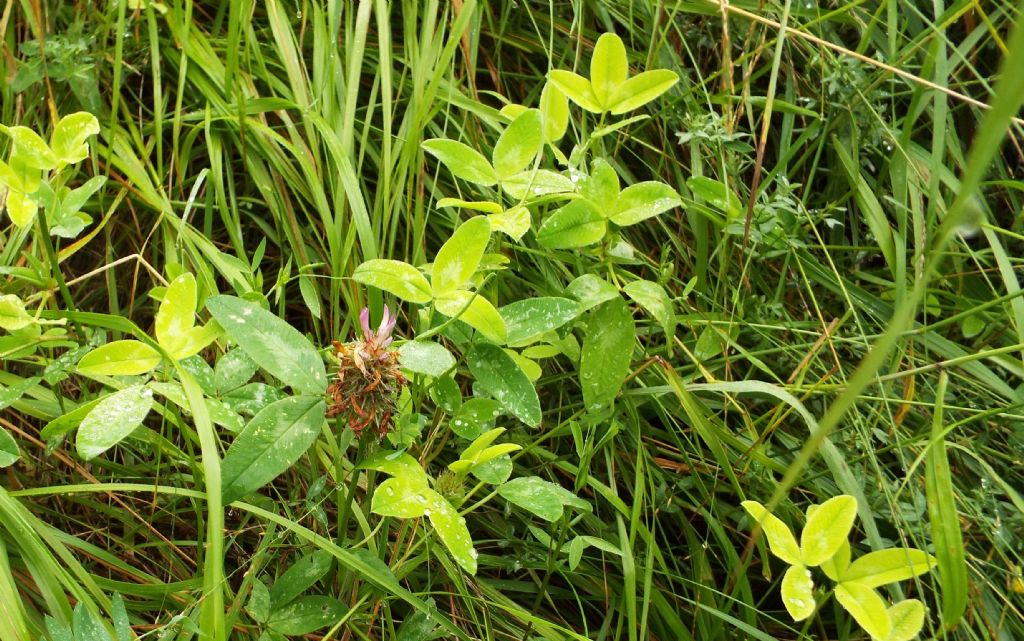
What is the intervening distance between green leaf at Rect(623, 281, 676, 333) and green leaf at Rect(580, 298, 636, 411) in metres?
0.02

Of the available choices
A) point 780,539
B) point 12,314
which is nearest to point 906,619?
point 780,539

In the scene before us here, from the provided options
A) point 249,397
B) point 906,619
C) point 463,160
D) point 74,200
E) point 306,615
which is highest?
point 463,160

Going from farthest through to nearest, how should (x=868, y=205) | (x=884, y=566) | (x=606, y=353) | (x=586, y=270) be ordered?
(x=868, y=205), (x=586, y=270), (x=606, y=353), (x=884, y=566)

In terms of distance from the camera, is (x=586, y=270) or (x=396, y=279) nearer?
(x=396, y=279)

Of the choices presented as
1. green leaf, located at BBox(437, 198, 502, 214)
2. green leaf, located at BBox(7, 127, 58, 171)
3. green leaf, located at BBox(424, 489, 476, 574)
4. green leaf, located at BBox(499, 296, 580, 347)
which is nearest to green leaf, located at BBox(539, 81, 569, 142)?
green leaf, located at BBox(437, 198, 502, 214)

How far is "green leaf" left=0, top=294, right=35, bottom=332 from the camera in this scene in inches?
36.7

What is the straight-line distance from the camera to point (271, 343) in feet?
2.71

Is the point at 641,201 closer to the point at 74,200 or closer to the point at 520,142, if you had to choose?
the point at 520,142

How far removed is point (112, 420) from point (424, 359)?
29 cm

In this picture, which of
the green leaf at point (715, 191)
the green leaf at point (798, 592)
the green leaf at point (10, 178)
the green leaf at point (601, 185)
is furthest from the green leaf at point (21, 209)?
the green leaf at point (798, 592)

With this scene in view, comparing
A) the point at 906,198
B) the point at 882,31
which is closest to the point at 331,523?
the point at 906,198

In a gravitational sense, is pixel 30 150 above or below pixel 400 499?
above

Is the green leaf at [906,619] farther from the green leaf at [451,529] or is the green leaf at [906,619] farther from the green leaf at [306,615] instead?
the green leaf at [306,615]

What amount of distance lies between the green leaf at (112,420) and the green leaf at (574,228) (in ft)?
1.48
